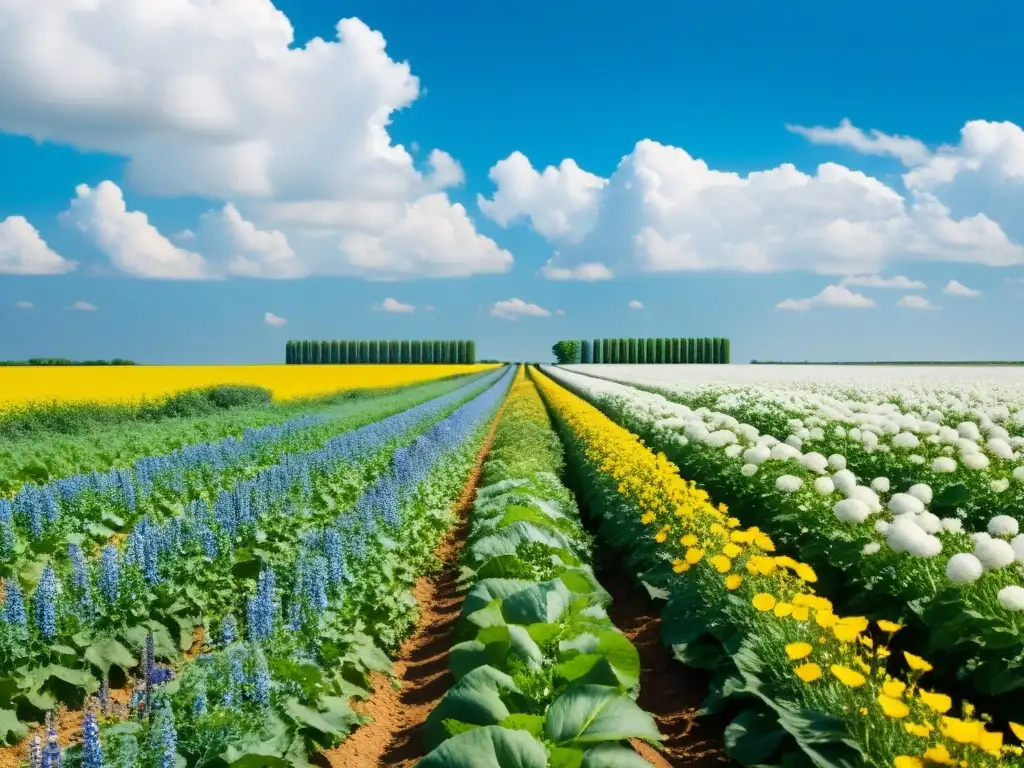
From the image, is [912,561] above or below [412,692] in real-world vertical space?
above

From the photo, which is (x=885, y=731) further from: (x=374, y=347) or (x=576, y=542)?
(x=374, y=347)

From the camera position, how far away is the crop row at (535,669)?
157 inches

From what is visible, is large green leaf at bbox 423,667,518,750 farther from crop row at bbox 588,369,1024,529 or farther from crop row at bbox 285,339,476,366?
crop row at bbox 285,339,476,366

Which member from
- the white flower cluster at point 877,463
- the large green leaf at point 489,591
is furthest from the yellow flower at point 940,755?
the large green leaf at point 489,591

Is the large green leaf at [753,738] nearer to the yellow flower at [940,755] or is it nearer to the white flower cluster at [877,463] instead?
the yellow flower at [940,755]

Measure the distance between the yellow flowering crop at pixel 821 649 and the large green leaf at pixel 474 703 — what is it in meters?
1.61

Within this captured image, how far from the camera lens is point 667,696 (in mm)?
6547

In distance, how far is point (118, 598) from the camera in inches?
238

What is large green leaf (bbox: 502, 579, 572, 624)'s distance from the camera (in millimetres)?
6086

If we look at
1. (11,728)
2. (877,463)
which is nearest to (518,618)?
(11,728)

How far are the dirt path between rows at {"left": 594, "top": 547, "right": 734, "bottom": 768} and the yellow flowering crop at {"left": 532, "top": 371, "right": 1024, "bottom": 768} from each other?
0.84 metres

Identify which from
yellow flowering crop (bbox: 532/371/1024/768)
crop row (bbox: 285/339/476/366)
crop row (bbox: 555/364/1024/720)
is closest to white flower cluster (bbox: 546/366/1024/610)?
crop row (bbox: 555/364/1024/720)

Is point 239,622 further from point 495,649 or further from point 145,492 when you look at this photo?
point 145,492

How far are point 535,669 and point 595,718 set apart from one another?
0.94 meters
